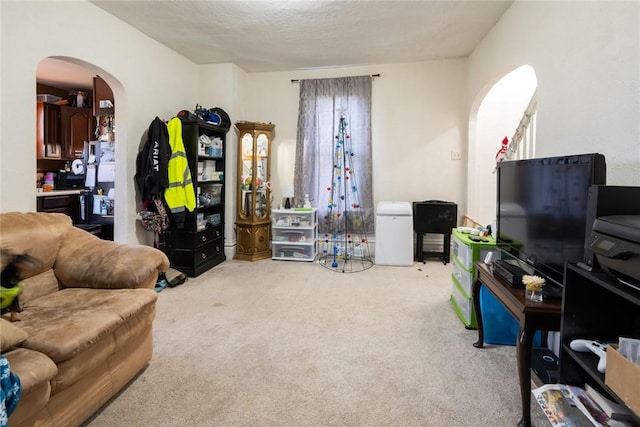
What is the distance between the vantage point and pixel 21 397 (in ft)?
3.82

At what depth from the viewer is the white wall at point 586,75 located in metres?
1.50

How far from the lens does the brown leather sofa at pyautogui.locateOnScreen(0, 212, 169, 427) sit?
4.20 feet

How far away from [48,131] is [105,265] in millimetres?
4500

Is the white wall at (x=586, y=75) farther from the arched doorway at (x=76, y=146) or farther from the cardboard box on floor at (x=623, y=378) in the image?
the arched doorway at (x=76, y=146)

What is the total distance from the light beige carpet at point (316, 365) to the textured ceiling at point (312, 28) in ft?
8.43

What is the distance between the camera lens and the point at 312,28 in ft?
11.1

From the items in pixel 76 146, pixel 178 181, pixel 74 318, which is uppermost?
pixel 76 146

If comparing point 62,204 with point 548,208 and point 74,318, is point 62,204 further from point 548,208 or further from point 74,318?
point 548,208

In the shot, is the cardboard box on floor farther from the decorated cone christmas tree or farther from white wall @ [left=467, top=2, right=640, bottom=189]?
the decorated cone christmas tree

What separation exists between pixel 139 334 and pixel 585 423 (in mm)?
1979

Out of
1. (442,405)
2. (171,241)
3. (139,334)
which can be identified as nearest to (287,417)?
(442,405)

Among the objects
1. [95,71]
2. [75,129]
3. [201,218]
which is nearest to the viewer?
A: [95,71]

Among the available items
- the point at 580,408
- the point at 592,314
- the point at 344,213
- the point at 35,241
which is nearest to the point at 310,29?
the point at 344,213

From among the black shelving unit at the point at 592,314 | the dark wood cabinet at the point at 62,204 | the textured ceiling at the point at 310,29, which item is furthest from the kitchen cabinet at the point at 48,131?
the black shelving unit at the point at 592,314
